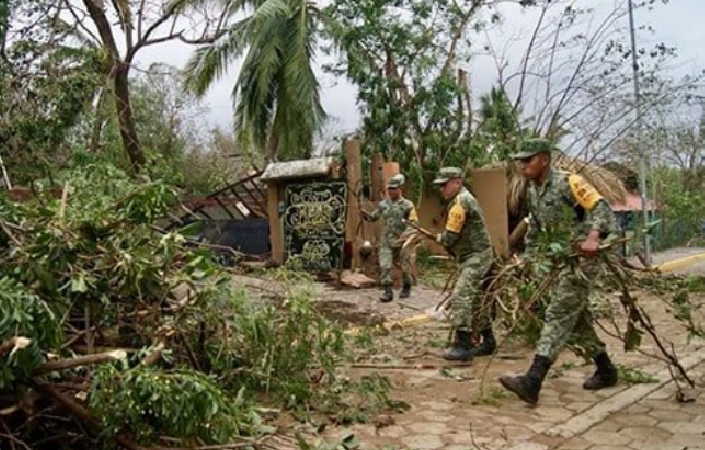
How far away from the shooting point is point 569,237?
4535 millimetres

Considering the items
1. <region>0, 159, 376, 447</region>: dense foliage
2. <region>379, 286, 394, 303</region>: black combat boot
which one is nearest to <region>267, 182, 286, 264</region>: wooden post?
<region>379, 286, 394, 303</region>: black combat boot

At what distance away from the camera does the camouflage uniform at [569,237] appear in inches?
183

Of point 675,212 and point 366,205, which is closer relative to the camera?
point 366,205

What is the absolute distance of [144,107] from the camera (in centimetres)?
2223

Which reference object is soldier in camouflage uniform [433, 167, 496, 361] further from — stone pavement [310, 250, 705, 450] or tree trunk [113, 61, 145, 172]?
tree trunk [113, 61, 145, 172]

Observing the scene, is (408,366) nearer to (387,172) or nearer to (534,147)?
(534,147)

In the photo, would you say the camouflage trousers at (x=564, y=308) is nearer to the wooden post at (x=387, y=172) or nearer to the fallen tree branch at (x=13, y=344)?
the fallen tree branch at (x=13, y=344)

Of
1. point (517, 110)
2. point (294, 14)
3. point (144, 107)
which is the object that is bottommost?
point (517, 110)

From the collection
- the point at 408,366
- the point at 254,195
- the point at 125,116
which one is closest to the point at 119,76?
the point at 125,116

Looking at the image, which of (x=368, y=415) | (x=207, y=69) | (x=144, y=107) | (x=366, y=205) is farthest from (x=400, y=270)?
(x=144, y=107)

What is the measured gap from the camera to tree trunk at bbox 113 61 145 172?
43.2 feet

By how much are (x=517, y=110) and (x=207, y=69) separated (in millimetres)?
7963

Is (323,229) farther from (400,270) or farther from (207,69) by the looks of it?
(207,69)

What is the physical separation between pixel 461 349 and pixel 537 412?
147cm
